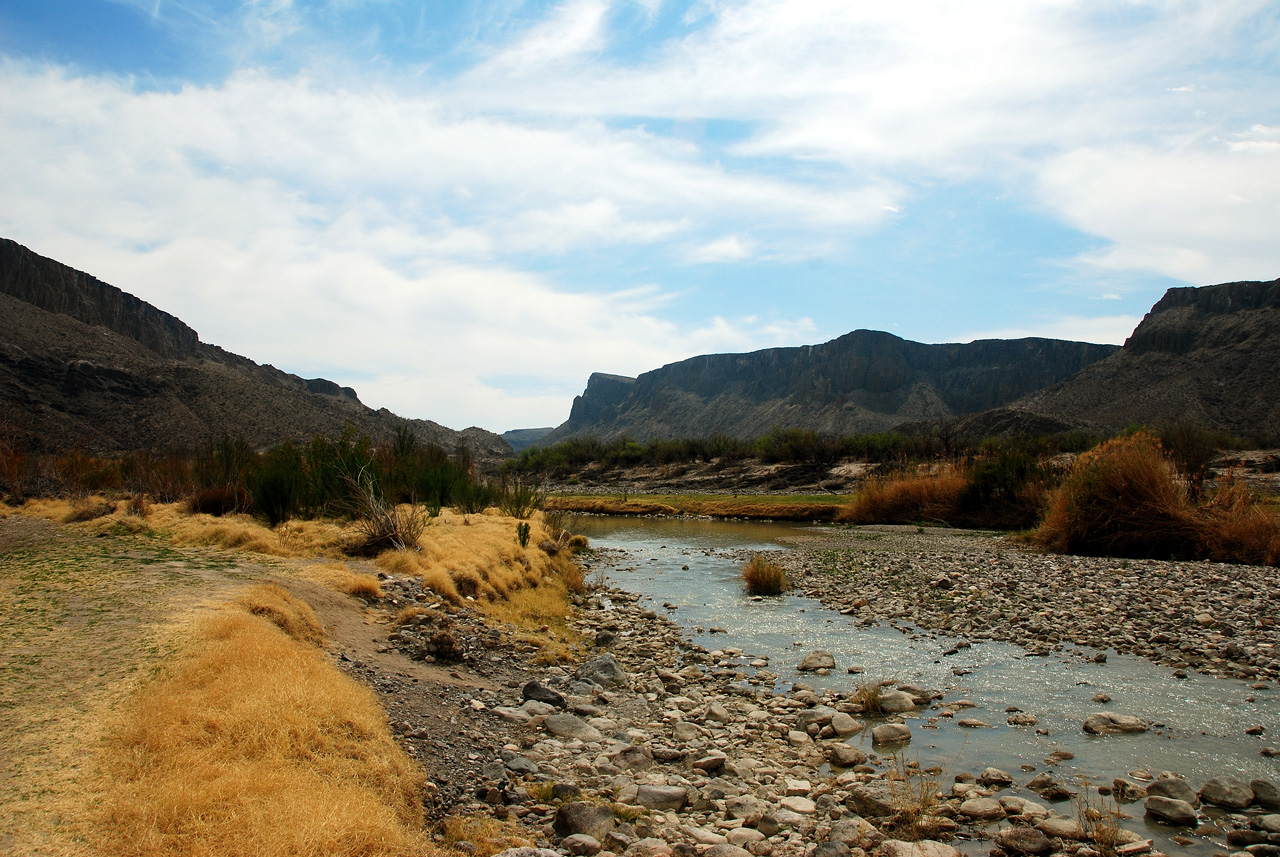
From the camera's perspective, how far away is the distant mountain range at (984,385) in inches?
2532

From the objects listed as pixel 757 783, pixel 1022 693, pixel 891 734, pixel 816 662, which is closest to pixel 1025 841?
pixel 757 783

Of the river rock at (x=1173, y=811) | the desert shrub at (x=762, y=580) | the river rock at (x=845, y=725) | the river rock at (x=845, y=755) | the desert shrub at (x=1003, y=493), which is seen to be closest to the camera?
the river rock at (x=1173, y=811)

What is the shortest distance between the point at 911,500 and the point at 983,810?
27.6 metres

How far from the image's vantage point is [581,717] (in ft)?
22.6

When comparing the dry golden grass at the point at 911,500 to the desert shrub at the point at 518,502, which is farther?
the dry golden grass at the point at 911,500

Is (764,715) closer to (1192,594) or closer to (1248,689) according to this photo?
(1248,689)

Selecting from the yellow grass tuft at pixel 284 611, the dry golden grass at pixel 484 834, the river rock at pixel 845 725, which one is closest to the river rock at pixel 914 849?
the river rock at pixel 845 725

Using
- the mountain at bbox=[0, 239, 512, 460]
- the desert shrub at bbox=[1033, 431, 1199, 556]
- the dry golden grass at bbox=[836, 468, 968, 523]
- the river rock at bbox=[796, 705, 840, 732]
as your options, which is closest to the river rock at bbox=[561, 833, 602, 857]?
the river rock at bbox=[796, 705, 840, 732]

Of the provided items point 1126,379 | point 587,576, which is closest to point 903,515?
point 587,576

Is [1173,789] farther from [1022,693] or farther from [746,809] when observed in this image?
[746,809]

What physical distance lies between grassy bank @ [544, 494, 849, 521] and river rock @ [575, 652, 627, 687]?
23.6 m

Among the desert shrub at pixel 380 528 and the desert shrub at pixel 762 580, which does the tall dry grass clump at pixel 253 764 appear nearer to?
the desert shrub at pixel 380 528

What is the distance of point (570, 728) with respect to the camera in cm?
640

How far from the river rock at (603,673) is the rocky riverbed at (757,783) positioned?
43 mm
